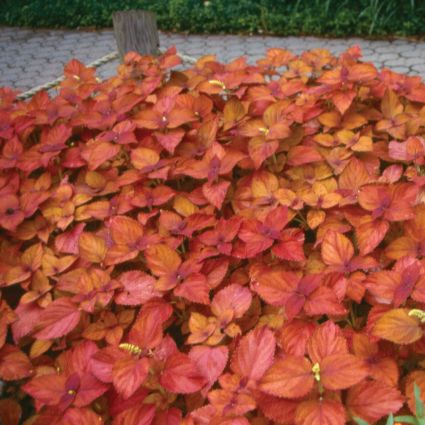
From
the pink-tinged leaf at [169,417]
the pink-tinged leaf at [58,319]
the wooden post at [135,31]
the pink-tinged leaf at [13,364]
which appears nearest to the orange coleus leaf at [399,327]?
the pink-tinged leaf at [169,417]

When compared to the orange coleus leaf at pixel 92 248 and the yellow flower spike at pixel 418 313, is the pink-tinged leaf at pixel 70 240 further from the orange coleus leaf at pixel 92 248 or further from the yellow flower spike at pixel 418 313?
the yellow flower spike at pixel 418 313

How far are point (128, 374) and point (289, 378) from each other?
0.86ft

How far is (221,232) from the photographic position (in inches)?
49.3

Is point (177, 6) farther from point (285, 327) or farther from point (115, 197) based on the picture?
point (285, 327)

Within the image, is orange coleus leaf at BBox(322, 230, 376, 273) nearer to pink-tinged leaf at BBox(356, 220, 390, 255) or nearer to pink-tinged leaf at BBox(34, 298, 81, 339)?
pink-tinged leaf at BBox(356, 220, 390, 255)

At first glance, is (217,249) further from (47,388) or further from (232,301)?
(47,388)

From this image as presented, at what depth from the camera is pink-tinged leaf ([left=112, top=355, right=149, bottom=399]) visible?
0.93m

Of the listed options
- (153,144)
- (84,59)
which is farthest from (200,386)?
(84,59)

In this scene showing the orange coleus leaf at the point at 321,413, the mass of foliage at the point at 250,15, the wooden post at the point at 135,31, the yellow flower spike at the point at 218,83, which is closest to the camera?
the orange coleus leaf at the point at 321,413

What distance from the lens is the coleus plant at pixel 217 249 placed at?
3.14 feet

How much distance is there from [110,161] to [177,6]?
494cm

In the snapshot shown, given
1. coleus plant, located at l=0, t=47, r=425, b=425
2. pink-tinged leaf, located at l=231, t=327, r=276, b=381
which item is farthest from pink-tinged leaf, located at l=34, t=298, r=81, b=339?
pink-tinged leaf, located at l=231, t=327, r=276, b=381

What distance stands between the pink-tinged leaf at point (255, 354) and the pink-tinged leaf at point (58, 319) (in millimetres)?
356

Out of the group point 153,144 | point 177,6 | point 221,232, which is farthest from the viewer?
point 177,6
